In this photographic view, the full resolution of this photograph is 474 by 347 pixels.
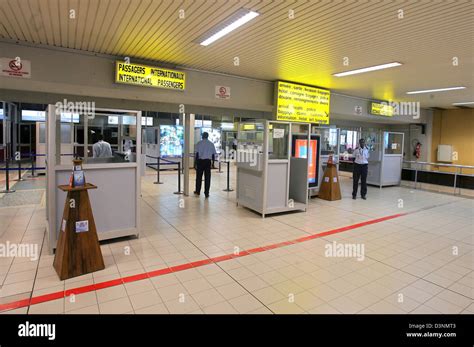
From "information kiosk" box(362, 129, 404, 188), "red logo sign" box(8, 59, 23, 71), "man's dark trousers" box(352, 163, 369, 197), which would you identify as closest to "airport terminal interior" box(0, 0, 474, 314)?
"red logo sign" box(8, 59, 23, 71)

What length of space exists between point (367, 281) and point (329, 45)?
3.56m

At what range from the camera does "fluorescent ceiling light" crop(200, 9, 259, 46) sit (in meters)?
3.87

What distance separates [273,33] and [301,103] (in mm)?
3895

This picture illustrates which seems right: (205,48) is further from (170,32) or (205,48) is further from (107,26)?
(107,26)

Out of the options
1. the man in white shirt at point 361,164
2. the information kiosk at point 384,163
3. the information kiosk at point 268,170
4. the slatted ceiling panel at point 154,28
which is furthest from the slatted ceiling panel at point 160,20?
the information kiosk at point 384,163

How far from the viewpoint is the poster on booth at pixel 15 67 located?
4.93 metres

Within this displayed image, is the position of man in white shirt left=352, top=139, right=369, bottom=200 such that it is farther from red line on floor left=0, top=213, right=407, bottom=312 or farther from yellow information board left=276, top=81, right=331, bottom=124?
red line on floor left=0, top=213, right=407, bottom=312

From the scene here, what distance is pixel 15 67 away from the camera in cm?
502

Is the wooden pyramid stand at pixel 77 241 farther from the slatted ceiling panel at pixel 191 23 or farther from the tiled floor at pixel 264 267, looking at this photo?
the slatted ceiling panel at pixel 191 23
